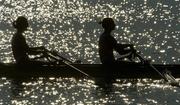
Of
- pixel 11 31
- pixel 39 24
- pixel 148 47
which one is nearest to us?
pixel 148 47

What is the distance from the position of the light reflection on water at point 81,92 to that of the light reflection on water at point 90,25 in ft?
36.3

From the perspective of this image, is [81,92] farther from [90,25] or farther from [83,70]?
[90,25]

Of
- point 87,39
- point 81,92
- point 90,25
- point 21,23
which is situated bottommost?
point 87,39

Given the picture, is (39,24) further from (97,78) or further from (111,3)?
(97,78)

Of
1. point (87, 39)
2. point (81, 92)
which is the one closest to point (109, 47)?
point (81, 92)

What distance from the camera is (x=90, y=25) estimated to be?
53.6 meters

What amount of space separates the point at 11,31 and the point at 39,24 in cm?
506

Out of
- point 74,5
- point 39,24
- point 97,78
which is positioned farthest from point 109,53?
point 74,5

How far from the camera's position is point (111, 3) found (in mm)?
69250

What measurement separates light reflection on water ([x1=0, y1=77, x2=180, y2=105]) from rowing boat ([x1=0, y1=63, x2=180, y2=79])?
25 cm

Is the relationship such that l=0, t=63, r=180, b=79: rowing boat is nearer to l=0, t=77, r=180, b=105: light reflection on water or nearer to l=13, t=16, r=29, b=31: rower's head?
l=0, t=77, r=180, b=105: light reflection on water

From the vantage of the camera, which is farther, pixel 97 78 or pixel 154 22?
pixel 154 22

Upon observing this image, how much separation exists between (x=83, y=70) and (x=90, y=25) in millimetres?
26778

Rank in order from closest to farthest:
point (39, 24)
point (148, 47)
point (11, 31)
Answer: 1. point (148, 47)
2. point (11, 31)
3. point (39, 24)
